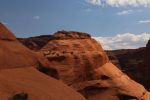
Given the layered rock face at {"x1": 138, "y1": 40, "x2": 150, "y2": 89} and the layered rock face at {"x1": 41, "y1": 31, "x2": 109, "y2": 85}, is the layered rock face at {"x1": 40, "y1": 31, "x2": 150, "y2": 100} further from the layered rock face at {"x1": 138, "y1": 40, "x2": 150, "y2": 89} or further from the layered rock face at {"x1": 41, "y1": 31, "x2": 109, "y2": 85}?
the layered rock face at {"x1": 138, "y1": 40, "x2": 150, "y2": 89}

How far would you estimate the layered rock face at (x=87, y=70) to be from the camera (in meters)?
36.5

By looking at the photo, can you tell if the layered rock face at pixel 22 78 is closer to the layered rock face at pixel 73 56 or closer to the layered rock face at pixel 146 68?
A: the layered rock face at pixel 73 56

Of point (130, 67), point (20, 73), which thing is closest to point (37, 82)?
point (20, 73)

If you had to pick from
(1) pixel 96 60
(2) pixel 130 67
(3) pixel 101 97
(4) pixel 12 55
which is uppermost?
(4) pixel 12 55

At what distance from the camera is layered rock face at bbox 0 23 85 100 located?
50.3 feet

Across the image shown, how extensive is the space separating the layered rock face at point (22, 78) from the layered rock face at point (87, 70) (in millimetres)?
14759

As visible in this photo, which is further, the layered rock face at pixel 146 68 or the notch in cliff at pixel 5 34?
the layered rock face at pixel 146 68

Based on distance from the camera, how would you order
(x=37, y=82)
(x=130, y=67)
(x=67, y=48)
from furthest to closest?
(x=130, y=67) → (x=67, y=48) → (x=37, y=82)

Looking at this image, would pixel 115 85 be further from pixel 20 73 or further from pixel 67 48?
pixel 20 73

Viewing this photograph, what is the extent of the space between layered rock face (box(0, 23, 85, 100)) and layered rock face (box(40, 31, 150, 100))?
581 inches

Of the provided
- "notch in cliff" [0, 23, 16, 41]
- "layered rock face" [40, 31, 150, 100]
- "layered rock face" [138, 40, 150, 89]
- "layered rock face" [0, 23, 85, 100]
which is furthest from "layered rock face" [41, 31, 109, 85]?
"layered rock face" [138, 40, 150, 89]

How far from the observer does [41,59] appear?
2227cm

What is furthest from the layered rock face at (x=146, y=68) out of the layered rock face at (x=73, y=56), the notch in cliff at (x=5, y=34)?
the notch in cliff at (x=5, y=34)

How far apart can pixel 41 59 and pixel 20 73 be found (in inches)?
177
